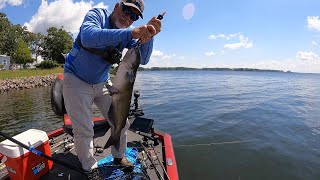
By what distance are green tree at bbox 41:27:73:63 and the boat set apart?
234 feet

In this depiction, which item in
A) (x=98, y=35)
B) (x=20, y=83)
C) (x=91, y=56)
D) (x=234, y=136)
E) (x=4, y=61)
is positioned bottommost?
(x=20, y=83)

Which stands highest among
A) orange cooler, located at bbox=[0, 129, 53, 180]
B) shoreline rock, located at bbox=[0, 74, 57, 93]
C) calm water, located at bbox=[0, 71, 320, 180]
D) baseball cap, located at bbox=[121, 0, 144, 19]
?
baseball cap, located at bbox=[121, 0, 144, 19]

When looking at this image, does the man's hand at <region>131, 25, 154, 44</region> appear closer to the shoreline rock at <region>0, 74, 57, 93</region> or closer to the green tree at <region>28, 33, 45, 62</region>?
the shoreline rock at <region>0, 74, 57, 93</region>

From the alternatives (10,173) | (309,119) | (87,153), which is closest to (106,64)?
(87,153)

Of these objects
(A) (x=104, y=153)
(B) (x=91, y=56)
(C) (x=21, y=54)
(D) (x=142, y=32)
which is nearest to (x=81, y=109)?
(B) (x=91, y=56)

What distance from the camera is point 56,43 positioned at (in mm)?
74375

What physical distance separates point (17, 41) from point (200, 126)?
62.3m

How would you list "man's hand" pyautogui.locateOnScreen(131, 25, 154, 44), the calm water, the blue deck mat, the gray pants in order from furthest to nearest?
the calm water, the blue deck mat, the gray pants, "man's hand" pyautogui.locateOnScreen(131, 25, 154, 44)

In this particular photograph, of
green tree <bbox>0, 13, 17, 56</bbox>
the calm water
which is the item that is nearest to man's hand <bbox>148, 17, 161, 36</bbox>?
the calm water

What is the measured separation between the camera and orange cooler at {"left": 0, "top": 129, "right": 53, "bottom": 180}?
4.23 metres

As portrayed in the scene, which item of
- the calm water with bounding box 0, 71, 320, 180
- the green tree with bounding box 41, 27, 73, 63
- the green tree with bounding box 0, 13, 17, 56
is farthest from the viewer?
the green tree with bounding box 41, 27, 73, 63

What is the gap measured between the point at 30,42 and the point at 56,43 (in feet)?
30.0

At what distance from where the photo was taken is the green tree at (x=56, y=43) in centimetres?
7371

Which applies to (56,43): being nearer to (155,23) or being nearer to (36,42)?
(36,42)
